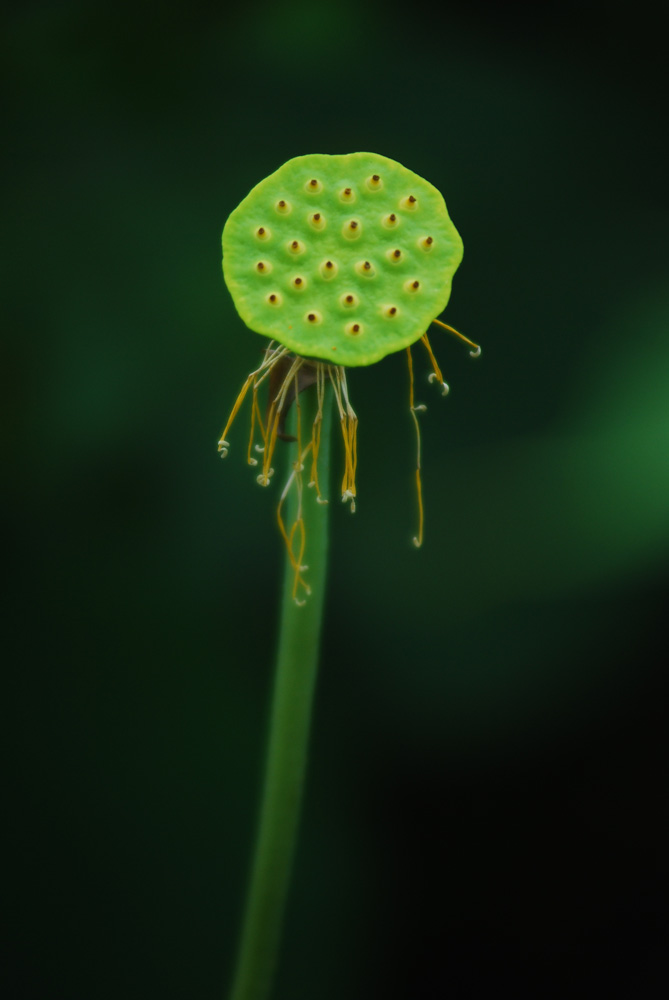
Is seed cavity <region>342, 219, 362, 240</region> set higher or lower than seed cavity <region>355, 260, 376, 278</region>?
higher

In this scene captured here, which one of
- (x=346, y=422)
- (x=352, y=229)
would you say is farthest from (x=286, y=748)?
(x=352, y=229)

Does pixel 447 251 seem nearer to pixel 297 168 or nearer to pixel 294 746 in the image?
pixel 297 168

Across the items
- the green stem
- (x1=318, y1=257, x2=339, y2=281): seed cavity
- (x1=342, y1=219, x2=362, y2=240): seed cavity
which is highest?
(x1=342, y1=219, x2=362, y2=240): seed cavity

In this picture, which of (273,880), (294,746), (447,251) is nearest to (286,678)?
(294,746)

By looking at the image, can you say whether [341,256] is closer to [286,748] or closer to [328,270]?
[328,270]

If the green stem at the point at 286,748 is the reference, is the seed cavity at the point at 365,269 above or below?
above

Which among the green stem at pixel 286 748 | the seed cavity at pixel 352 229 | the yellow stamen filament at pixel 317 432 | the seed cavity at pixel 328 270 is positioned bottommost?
the green stem at pixel 286 748
